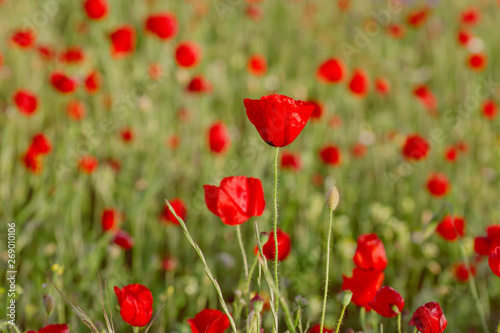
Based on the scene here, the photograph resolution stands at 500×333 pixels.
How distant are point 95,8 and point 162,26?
0.42 m

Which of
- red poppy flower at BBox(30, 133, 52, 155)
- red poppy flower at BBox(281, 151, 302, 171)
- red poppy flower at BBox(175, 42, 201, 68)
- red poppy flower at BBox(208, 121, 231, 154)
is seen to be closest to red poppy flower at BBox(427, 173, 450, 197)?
red poppy flower at BBox(281, 151, 302, 171)

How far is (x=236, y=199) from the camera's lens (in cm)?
109

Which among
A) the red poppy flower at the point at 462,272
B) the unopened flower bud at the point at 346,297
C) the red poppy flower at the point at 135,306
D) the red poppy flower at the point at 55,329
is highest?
the unopened flower bud at the point at 346,297

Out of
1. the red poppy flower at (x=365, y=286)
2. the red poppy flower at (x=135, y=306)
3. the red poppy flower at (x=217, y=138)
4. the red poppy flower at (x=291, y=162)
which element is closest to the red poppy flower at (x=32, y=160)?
the red poppy flower at (x=217, y=138)

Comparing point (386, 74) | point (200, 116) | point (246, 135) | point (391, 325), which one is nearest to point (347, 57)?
point (386, 74)

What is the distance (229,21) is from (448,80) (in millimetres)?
2012

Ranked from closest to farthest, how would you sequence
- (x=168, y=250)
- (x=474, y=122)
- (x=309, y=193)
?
(x=168, y=250)
(x=309, y=193)
(x=474, y=122)

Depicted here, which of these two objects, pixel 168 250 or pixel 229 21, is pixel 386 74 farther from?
pixel 168 250

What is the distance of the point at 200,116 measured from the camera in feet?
9.64

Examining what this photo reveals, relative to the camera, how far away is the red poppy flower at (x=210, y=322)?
1.10 meters

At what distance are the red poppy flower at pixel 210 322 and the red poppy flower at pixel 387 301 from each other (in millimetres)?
353

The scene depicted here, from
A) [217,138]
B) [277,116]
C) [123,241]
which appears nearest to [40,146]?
[123,241]

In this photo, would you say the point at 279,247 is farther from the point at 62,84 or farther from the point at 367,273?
the point at 62,84

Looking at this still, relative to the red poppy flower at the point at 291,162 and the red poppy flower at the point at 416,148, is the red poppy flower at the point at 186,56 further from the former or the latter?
the red poppy flower at the point at 416,148
